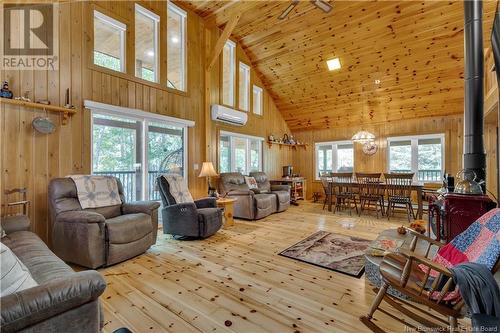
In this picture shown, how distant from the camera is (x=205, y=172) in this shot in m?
4.62

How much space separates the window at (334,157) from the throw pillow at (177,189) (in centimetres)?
496

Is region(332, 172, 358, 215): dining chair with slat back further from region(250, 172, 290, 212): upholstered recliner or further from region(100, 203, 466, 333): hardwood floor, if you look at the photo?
region(100, 203, 466, 333): hardwood floor

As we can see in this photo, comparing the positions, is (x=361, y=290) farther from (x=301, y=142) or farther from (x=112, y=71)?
(x=301, y=142)

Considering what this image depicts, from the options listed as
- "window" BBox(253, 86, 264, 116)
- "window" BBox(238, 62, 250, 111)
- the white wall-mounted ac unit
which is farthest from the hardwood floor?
"window" BBox(253, 86, 264, 116)

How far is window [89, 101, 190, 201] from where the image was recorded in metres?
3.59

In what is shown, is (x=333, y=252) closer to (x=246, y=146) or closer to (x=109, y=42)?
(x=246, y=146)

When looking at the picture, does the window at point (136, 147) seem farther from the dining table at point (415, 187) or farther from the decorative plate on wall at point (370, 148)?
the decorative plate on wall at point (370, 148)

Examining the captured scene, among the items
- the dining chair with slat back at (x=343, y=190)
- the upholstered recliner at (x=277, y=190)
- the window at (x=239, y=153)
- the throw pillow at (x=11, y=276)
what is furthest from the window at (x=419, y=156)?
the throw pillow at (x=11, y=276)

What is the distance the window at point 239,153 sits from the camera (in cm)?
590

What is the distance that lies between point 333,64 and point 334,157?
10.1 feet

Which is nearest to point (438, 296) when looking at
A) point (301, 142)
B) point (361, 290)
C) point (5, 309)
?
point (361, 290)

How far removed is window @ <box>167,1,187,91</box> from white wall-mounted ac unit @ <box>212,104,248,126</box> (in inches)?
33.0

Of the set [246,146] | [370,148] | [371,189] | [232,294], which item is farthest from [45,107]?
[370,148]

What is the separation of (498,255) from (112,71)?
4727 millimetres
